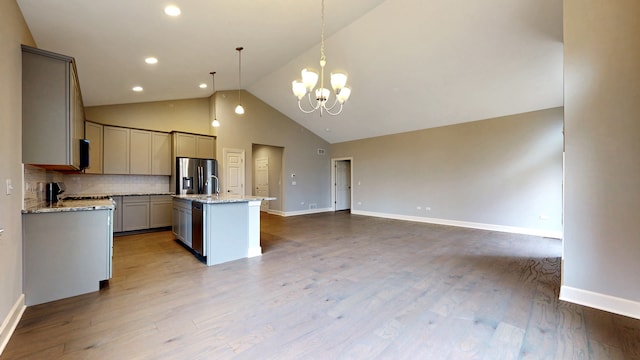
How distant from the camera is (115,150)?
546cm

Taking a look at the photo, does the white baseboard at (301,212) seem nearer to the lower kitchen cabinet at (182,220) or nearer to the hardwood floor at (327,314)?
the lower kitchen cabinet at (182,220)

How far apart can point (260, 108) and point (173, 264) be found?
539 cm

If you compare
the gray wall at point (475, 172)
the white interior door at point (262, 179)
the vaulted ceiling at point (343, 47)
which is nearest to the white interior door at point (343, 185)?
the gray wall at point (475, 172)

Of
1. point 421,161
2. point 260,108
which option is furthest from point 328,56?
point 421,161

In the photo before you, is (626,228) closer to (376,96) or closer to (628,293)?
(628,293)

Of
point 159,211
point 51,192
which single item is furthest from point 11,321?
point 159,211

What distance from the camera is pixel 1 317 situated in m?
1.84

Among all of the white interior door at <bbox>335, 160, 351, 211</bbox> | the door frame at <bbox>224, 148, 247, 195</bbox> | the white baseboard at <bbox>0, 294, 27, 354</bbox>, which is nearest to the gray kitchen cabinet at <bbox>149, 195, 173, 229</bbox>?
the door frame at <bbox>224, 148, 247, 195</bbox>

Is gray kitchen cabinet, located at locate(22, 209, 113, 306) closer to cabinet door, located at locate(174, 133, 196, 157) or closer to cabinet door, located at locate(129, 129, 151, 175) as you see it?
cabinet door, located at locate(129, 129, 151, 175)

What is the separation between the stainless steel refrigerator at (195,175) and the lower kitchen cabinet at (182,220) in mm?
1228

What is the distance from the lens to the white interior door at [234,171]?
7054 mm

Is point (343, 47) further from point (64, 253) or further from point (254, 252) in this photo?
point (64, 253)

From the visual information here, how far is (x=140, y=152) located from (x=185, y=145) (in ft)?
3.02

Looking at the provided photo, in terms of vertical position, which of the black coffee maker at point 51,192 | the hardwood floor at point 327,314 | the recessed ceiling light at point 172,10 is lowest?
the hardwood floor at point 327,314
